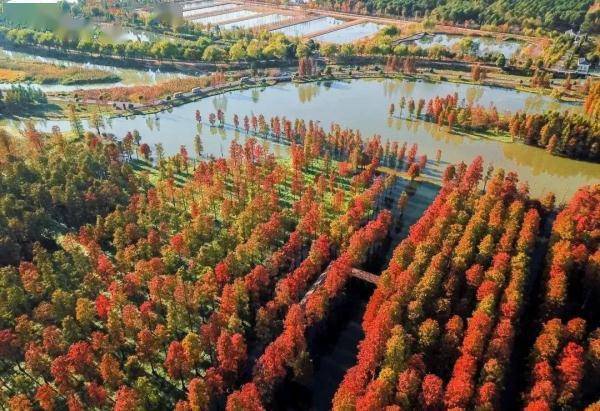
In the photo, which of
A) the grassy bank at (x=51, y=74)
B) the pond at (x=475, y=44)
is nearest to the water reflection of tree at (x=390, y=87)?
the pond at (x=475, y=44)

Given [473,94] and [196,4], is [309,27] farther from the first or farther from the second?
[473,94]

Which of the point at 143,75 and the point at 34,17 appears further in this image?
the point at 34,17

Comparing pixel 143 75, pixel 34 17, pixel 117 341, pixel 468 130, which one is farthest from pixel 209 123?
pixel 34 17

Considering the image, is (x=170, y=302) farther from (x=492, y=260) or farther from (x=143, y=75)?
(x=143, y=75)

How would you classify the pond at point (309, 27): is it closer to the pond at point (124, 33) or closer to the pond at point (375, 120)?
the pond at point (124, 33)

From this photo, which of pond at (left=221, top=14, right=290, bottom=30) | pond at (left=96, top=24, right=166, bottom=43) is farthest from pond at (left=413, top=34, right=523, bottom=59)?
pond at (left=96, top=24, right=166, bottom=43)

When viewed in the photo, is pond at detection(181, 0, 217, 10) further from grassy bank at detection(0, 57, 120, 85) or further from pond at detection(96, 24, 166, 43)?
grassy bank at detection(0, 57, 120, 85)
